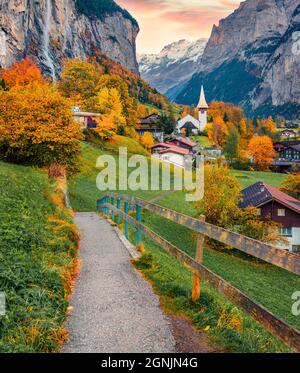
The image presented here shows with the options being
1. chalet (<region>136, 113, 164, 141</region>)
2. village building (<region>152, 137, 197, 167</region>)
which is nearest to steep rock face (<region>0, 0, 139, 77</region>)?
chalet (<region>136, 113, 164, 141</region>)

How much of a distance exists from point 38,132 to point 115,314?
2293 centimetres

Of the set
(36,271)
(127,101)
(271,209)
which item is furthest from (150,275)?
(127,101)

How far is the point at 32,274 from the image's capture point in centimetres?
727

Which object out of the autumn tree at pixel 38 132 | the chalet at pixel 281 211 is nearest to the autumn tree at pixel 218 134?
the chalet at pixel 281 211

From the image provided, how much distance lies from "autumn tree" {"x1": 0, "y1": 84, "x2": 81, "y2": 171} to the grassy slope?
7.59 metres

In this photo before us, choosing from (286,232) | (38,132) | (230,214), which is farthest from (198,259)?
(286,232)

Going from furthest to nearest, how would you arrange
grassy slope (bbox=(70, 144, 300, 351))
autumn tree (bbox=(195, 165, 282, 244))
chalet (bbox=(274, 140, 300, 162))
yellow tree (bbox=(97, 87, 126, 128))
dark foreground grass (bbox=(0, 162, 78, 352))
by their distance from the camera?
chalet (bbox=(274, 140, 300, 162))
yellow tree (bbox=(97, 87, 126, 128))
autumn tree (bbox=(195, 165, 282, 244))
grassy slope (bbox=(70, 144, 300, 351))
dark foreground grass (bbox=(0, 162, 78, 352))

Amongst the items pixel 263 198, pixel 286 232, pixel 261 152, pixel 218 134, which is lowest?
pixel 286 232

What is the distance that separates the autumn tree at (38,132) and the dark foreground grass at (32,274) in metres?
15.1

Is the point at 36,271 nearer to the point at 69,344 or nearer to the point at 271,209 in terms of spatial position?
the point at 69,344

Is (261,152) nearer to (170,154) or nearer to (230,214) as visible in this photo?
(170,154)

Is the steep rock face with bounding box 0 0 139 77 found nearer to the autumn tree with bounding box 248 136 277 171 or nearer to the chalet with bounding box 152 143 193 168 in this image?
the chalet with bounding box 152 143 193 168

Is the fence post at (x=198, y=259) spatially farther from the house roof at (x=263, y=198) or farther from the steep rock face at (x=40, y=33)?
the steep rock face at (x=40, y=33)

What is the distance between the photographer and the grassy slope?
237 inches
